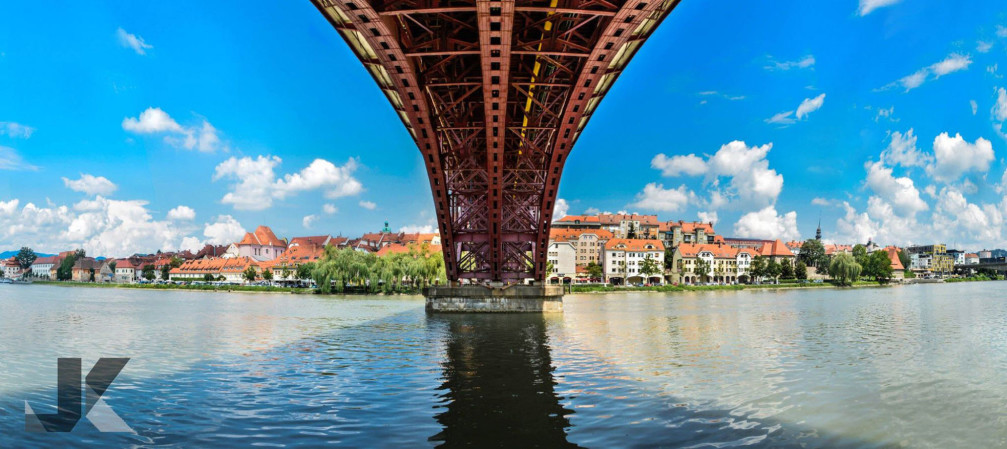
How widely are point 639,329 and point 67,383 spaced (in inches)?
1004

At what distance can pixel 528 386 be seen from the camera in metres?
16.6

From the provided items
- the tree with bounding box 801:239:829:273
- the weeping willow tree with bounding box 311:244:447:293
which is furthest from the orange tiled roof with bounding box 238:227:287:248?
the tree with bounding box 801:239:829:273

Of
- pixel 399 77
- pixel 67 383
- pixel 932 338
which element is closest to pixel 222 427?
pixel 67 383

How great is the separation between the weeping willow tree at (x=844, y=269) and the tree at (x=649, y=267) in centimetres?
2953

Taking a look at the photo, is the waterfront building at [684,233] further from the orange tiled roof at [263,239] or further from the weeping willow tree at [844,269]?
the orange tiled roof at [263,239]

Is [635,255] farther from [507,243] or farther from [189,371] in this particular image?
[189,371]

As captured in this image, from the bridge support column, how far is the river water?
34.3ft

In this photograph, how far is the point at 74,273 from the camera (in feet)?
527

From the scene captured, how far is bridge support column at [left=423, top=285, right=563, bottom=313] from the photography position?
1747 inches

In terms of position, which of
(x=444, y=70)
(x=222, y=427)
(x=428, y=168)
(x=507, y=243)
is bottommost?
(x=222, y=427)

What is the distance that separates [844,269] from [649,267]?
1305 inches
